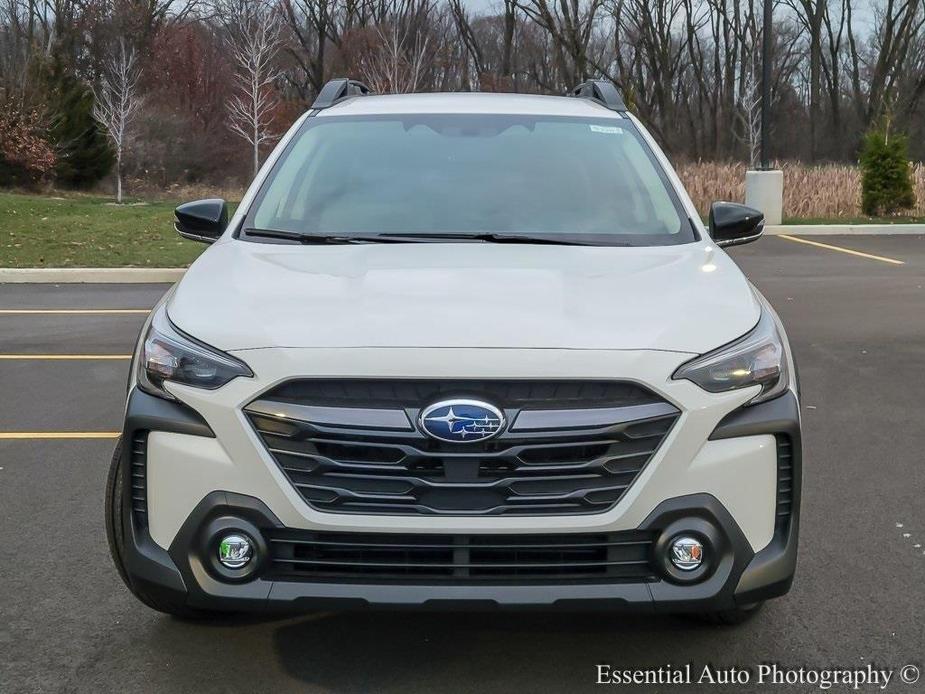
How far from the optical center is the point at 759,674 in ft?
10.4

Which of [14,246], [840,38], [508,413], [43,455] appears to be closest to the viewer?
[508,413]

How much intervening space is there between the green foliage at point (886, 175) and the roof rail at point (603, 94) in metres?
19.6

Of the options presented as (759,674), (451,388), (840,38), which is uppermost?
(840,38)

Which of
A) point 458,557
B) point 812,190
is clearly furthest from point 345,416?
point 812,190

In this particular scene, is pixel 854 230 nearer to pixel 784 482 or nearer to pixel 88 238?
pixel 88 238

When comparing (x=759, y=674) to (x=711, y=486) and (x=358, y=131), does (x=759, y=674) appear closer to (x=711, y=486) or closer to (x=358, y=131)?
(x=711, y=486)

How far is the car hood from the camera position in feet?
9.25

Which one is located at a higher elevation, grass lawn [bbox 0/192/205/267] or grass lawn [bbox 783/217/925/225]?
grass lawn [bbox 0/192/205/267]

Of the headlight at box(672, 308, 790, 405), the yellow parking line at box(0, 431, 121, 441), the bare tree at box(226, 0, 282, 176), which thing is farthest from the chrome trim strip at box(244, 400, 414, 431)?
the bare tree at box(226, 0, 282, 176)

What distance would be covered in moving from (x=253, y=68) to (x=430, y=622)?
42.2m

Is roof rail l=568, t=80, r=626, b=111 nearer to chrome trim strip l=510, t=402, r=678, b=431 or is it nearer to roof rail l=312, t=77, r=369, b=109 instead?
roof rail l=312, t=77, r=369, b=109

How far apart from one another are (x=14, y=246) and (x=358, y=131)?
1361 centimetres

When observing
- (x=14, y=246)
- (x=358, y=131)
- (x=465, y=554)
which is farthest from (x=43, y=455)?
(x=14, y=246)

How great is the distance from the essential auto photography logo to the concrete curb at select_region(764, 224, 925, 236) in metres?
18.8
